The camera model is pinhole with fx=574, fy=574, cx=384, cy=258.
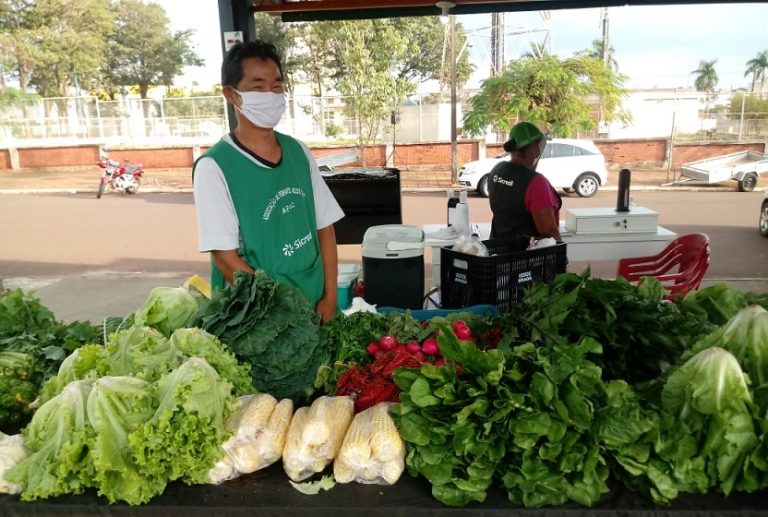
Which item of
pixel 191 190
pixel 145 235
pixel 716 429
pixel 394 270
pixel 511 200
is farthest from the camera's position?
pixel 191 190

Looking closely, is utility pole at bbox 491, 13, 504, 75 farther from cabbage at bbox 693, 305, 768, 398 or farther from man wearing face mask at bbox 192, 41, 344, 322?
cabbage at bbox 693, 305, 768, 398

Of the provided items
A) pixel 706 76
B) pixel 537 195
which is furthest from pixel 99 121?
pixel 706 76

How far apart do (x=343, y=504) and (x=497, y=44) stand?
25997 millimetres

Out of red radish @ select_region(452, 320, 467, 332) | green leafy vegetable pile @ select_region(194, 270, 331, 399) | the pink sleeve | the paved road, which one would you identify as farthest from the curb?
green leafy vegetable pile @ select_region(194, 270, 331, 399)

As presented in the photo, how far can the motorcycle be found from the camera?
18.8 metres

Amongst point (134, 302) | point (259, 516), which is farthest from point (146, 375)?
point (134, 302)

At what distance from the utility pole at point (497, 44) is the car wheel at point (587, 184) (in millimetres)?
9483

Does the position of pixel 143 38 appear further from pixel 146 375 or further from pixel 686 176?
pixel 146 375

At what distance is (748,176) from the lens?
54.0ft

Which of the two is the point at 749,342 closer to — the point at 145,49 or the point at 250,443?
the point at 250,443

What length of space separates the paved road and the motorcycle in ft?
1.75

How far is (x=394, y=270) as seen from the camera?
3865mm

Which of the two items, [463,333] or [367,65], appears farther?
[367,65]

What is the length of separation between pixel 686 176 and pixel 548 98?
5012mm
